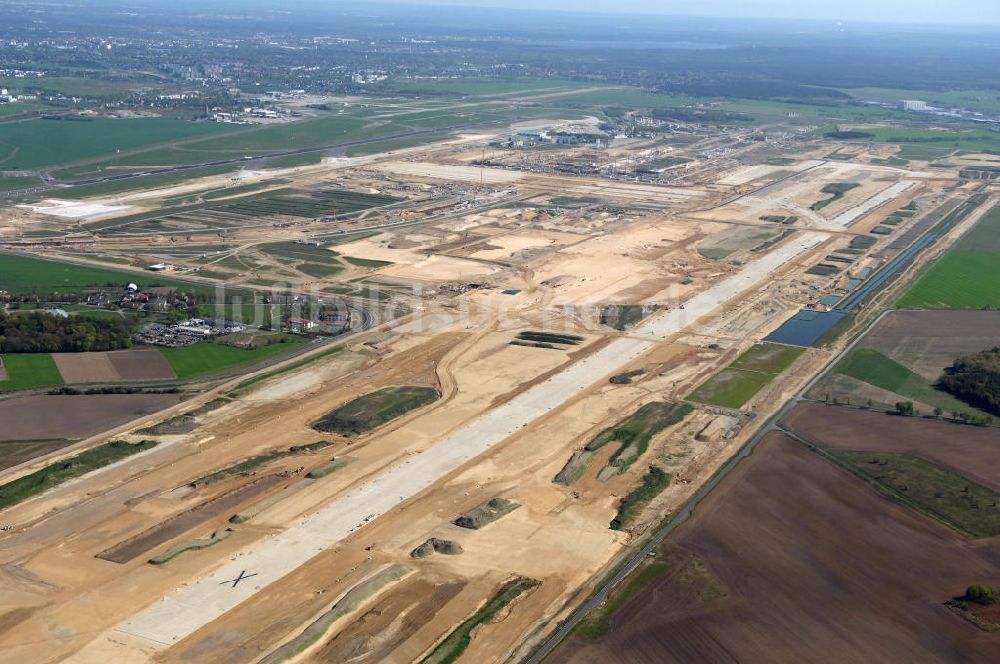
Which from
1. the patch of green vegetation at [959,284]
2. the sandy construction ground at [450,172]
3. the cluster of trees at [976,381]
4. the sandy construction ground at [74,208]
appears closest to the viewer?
the cluster of trees at [976,381]

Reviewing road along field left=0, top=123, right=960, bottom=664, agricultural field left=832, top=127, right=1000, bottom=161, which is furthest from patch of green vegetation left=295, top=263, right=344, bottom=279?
agricultural field left=832, top=127, right=1000, bottom=161

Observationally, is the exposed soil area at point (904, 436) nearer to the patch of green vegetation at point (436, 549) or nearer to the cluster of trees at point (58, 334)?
the patch of green vegetation at point (436, 549)

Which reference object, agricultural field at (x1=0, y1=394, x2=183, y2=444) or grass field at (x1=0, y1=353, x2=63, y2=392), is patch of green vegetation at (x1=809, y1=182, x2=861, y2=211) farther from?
grass field at (x1=0, y1=353, x2=63, y2=392)

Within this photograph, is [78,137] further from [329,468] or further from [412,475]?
[412,475]

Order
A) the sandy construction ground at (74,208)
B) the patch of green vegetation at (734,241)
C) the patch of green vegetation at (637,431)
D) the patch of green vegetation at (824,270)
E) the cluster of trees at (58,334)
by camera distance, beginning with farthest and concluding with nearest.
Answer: the sandy construction ground at (74,208), the patch of green vegetation at (734,241), the patch of green vegetation at (824,270), the cluster of trees at (58,334), the patch of green vegetation at (637,431)

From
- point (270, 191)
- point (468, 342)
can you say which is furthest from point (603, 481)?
point (270, 191)

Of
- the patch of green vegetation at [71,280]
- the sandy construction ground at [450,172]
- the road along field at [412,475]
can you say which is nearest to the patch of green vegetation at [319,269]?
the road along field at [412,475]

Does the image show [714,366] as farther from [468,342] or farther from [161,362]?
[161,362]
